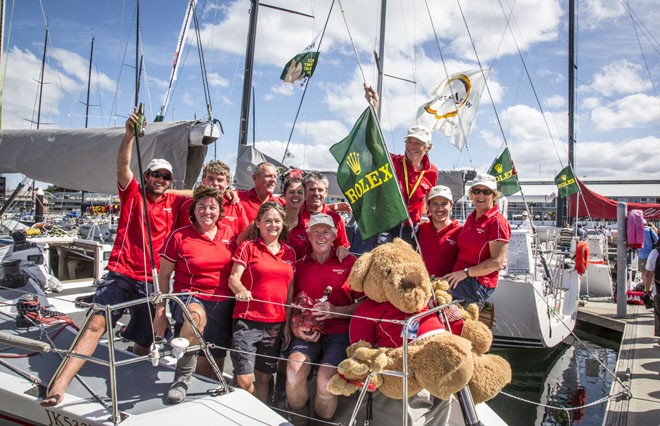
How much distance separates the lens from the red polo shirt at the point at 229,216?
3.53 m

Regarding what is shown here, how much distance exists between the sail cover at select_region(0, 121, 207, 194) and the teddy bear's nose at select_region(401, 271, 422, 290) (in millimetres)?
2652

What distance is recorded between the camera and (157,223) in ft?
11.3

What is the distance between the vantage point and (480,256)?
3.38 m

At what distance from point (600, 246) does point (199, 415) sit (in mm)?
13186

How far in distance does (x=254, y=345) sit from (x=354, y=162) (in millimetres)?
1481

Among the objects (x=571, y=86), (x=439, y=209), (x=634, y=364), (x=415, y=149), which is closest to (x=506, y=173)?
(x=634, y=364)

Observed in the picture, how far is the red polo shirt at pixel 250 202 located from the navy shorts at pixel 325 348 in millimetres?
1296

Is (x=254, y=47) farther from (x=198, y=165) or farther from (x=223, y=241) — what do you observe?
(x=223, y=241)

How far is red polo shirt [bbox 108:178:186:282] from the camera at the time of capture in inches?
131

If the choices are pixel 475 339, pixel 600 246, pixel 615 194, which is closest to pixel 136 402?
pixel 475 339

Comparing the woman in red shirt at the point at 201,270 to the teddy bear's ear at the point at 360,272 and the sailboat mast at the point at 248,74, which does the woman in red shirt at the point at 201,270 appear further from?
the sailboat mast at the point at 248,74

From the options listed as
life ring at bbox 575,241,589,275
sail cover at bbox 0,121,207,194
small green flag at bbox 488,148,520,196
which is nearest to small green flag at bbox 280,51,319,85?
small green flag at bbox 488,148,520,196

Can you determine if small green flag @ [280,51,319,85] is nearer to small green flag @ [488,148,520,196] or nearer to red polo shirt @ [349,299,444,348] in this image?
small green flag @ [488,148,520,196]

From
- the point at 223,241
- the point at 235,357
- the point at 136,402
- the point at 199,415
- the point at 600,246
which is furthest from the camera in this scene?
the point at 600,246
